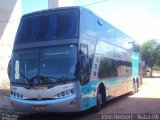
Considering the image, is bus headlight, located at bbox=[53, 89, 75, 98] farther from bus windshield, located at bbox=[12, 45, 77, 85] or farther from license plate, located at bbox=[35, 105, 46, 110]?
license plate, located at bbox=[35, 105, 46, 110]

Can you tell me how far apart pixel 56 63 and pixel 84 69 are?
0.95 metres

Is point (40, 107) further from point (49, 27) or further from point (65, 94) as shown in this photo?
point (49, 27)

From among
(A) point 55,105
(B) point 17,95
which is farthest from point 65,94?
(B) point 17,95

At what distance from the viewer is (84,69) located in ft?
37.1

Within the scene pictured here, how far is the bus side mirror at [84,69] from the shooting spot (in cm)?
1109

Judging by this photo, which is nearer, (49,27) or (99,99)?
(49,27)

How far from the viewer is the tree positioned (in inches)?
2399

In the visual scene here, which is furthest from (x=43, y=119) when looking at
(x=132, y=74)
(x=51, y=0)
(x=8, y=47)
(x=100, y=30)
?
(x=8, y=47)

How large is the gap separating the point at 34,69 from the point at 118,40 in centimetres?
730

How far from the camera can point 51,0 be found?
80.0 feet

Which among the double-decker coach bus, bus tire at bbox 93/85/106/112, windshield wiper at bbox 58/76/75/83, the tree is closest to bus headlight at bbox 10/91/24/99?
the double-decker coach bus

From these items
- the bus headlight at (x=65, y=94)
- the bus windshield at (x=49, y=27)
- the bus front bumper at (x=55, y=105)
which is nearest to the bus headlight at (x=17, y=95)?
the bus front bumper at (x=55, y=105)

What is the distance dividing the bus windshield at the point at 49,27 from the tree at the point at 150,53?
50.7 meters

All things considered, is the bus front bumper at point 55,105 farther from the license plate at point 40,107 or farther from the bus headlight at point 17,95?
the bus headlight at point 17,95
